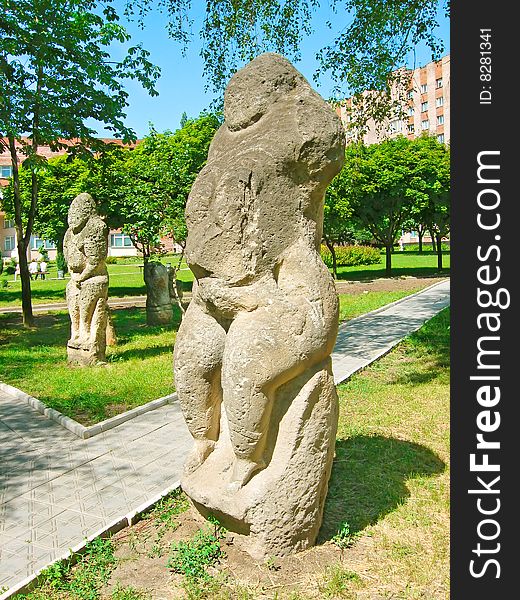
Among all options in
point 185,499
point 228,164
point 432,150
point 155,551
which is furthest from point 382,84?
point 432,150

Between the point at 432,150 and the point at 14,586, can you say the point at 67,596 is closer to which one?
the point at 14,586

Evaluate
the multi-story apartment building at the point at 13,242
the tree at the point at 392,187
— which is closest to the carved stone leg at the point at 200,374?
the tree at the point at 392,187

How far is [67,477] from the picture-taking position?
5.43 meters

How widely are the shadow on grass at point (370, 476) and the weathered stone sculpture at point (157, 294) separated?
31.7 ft

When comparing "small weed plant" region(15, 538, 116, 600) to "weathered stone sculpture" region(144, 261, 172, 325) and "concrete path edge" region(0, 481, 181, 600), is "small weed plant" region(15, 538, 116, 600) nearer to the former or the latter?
"concrete path edge" region(0, 481, 181, 600)

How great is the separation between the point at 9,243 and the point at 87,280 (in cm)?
5126

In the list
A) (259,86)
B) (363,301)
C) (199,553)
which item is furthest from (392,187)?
(199,553)

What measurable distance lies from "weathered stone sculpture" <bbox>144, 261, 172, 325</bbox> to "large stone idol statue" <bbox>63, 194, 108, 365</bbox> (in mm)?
4364

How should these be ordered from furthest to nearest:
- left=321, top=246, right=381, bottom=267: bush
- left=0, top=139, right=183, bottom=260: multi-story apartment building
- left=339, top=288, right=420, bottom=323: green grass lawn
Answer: left=0, top=139, right=183, bottom=260: multi-story apartment building → left=321, top=246, right=381, bottom=267: bush → left=339, top=288, right=420, bottom=323: green grass lawn

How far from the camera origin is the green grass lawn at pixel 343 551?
11.3ft

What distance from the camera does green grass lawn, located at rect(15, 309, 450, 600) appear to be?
11.3ft

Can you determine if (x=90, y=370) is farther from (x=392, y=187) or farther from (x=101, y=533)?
(x=392, y=187)

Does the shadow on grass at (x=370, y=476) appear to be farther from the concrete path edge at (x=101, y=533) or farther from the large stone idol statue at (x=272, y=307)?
the concrete path edge at (x=101, y=533)

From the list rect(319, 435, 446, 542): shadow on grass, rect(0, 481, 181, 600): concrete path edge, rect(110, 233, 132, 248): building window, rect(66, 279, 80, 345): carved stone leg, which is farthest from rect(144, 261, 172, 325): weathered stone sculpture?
rect(110, 233, 132, 248): building window
